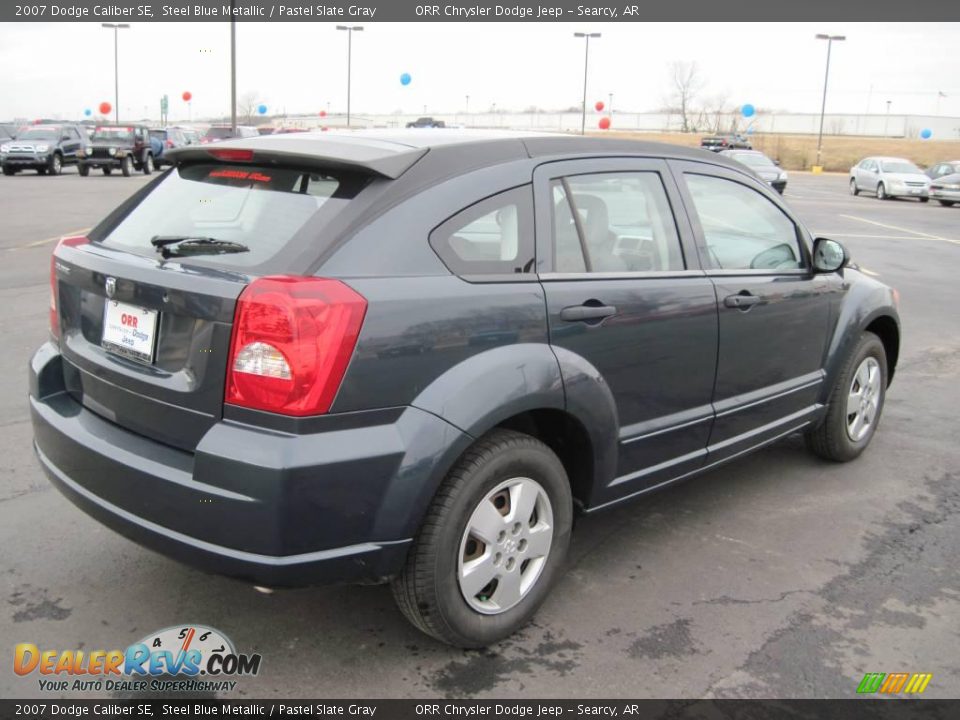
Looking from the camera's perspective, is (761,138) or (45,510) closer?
(45,510)

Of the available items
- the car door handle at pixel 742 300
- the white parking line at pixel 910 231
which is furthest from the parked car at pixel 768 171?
the car door handle at pixel 742 300

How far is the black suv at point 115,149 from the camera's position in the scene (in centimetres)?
3212

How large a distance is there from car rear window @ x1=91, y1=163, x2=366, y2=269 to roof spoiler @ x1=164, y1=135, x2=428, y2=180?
1.4 inches

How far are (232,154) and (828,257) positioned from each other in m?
3.01

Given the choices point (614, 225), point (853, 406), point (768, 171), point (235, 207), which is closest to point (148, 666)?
point (235, 207)

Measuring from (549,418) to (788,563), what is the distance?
4.60ft

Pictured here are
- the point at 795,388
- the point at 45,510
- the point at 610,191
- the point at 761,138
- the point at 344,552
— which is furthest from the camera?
the point at 761,138

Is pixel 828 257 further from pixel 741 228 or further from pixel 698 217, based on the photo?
pixel 698 217

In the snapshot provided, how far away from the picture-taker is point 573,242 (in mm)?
3330

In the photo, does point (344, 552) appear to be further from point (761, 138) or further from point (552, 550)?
point (761, 138)

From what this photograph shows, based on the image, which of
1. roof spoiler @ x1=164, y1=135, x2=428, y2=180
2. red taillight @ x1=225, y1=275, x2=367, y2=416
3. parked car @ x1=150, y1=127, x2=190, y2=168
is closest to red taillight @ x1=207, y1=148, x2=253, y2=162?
roof spoiler @ x1=164, y1=135, x2=428, y2=180

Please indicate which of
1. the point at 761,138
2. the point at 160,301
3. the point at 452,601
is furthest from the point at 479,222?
the point at 761,138

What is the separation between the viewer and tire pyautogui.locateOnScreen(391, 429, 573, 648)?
111 inches

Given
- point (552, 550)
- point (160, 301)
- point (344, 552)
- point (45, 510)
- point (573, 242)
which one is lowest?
point (45, 510)
